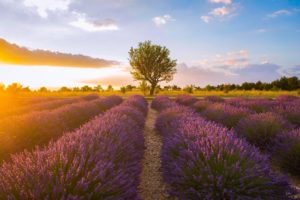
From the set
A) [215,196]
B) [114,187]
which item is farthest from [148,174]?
[114,187]

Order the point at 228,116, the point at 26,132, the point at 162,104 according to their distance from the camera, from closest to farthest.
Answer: the point at 26,132, the point at 228,116, the point at 162,104

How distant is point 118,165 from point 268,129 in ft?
13.1

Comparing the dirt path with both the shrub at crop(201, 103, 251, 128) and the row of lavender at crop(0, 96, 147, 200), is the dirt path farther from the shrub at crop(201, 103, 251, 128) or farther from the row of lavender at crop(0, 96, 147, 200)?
the shrub at crop(201, 103, 251, 128)

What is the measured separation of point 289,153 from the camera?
4941 millimetres

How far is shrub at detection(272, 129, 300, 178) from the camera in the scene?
4875mm

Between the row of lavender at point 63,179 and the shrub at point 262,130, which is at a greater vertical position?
the row of lavender at point 63,179

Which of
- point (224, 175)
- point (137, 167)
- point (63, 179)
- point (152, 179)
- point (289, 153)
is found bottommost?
point (152, 179)

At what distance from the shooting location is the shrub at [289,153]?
4.88 metres

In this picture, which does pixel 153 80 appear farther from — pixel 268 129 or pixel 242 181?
pixel 242 181

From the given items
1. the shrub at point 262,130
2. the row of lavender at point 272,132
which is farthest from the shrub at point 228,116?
the shrub at point 262,130

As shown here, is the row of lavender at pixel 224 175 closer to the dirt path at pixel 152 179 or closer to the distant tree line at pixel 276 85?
the dirt path at pixel 152 179

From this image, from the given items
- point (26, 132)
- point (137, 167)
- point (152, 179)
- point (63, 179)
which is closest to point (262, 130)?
point (152, 179)

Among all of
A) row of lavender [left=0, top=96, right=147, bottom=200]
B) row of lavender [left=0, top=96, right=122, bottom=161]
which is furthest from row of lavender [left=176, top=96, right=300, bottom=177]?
row of lavender [left=0, top=96, right=122, bottom=161]

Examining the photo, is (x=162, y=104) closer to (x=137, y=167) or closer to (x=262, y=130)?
(x=262, y=130)
